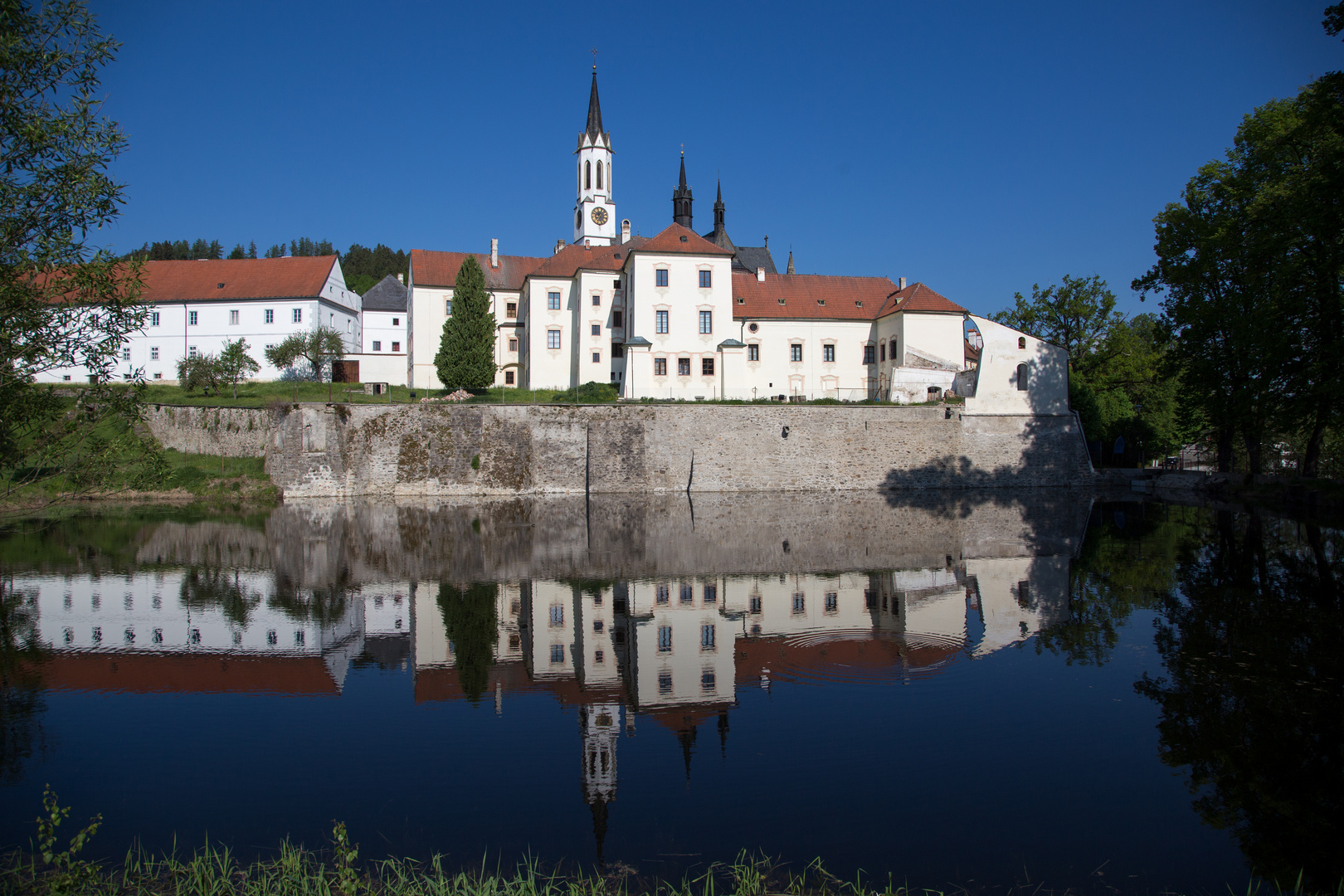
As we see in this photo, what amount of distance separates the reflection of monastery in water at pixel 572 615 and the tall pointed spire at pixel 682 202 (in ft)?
144

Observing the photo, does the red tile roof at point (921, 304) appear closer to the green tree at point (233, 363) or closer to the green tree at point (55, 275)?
the green tree at point (233, 363)

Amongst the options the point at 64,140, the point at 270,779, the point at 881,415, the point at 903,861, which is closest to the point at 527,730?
the point at 270,779

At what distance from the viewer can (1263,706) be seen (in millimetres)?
8195

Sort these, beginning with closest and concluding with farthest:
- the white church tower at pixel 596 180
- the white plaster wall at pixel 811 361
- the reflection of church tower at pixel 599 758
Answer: the reflection of church tower at pixel 599 758
the white plaster wall at pixel 811 361
the white church tower at pixel 596 180

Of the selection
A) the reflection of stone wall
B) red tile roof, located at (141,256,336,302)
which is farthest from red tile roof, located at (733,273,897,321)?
red tile roof, located at (141,256,336,302)

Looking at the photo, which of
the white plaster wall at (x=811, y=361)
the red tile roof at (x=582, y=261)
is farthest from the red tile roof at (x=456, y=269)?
the white plaster wall at (x=811, y=361)

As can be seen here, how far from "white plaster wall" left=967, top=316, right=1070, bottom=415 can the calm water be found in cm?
1868

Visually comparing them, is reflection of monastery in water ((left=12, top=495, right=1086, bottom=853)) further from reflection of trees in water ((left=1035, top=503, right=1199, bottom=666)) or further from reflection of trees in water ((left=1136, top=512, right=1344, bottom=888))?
reflection of trees in water ((left=1136, top=512, right=1344, bottom=888))

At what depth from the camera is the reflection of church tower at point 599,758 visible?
616cm

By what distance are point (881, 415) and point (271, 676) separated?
92.8 ft

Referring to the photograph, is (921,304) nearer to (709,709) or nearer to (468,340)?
(468,340)

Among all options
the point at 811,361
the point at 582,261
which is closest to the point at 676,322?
the point at 811,361

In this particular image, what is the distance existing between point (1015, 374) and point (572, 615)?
97.9ft

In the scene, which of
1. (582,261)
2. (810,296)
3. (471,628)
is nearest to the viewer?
(471,628)
